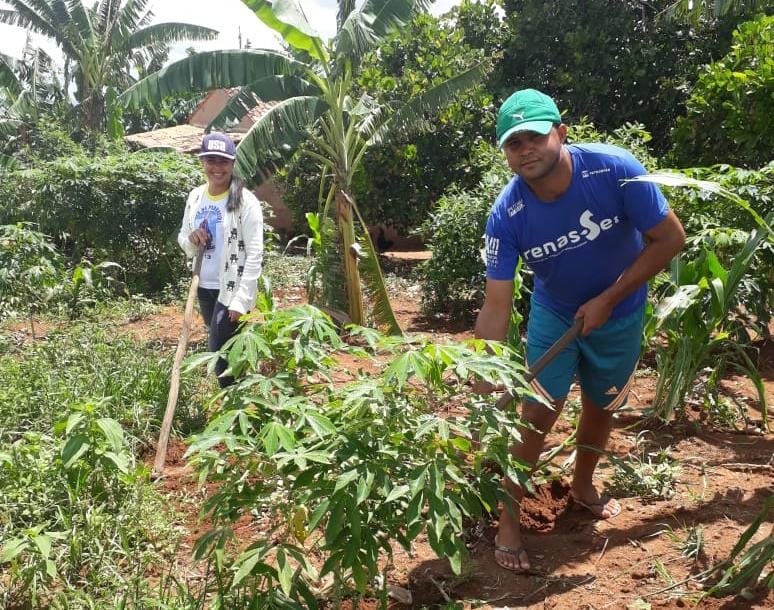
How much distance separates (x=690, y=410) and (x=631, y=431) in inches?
17.7

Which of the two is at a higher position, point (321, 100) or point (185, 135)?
Result: point (185, 135)

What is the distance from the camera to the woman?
13.6 feet

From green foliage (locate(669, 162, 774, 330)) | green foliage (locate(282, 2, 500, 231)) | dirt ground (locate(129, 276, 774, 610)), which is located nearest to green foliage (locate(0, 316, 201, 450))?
dirt ground (locate(129, 276, 774, 610))

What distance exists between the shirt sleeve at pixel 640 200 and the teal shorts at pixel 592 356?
44cm

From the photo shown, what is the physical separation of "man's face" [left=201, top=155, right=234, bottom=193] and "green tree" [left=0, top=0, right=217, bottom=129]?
1371cm

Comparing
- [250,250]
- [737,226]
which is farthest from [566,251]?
[737,226]

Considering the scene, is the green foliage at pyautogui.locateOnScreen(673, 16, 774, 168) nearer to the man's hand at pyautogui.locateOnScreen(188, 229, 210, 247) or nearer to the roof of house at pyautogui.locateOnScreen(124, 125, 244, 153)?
the man's hand at pyautogui.locateOnScreen(188, 229, 210, 247)

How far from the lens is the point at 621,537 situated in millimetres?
3012

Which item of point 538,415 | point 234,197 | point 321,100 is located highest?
point 321,100

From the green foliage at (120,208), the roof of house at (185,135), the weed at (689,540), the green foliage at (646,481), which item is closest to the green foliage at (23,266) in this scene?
the green foliage at (120,208)

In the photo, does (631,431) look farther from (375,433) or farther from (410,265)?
(410,265)

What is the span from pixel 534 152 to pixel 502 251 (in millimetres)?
401

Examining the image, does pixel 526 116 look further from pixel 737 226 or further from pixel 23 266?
pixel 23 266

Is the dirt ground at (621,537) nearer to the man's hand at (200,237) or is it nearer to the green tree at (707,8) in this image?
the man's hand at (200,237)
